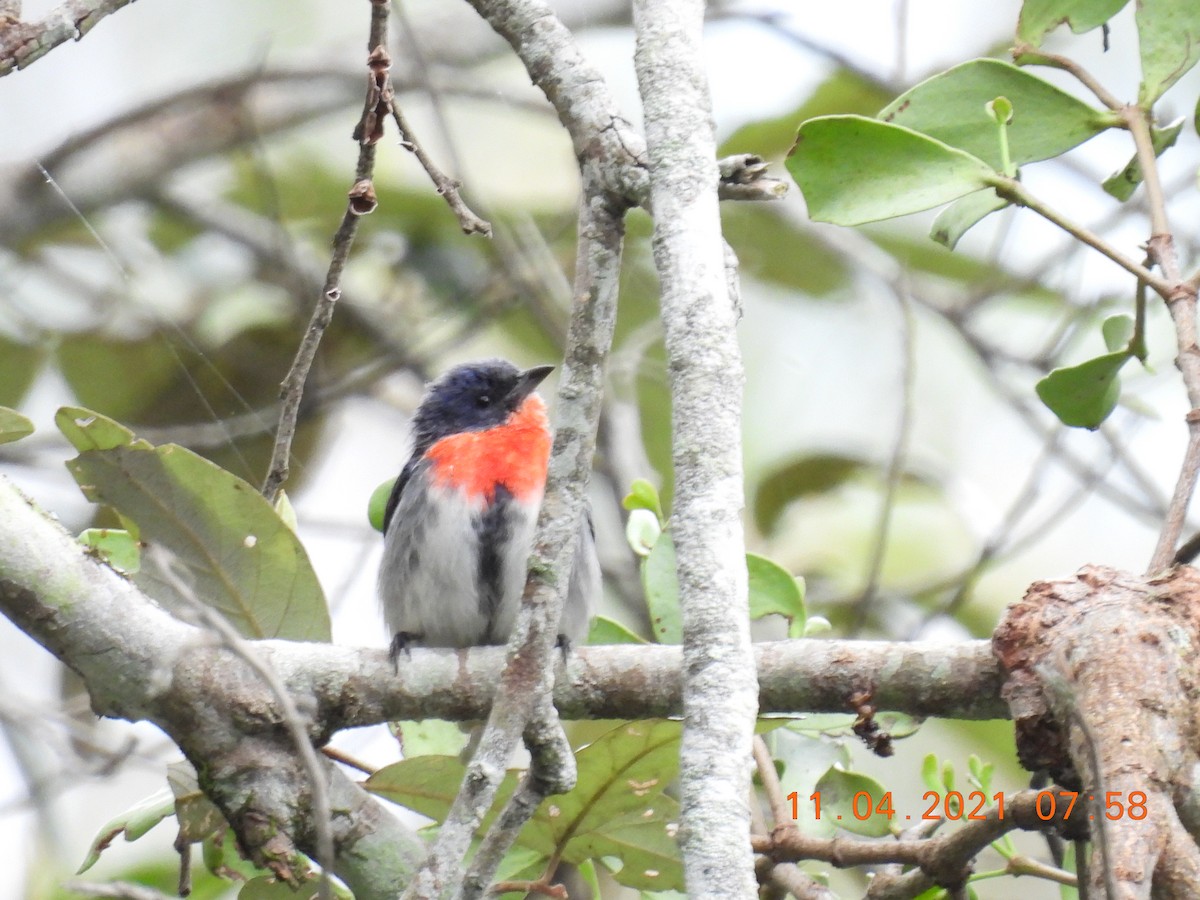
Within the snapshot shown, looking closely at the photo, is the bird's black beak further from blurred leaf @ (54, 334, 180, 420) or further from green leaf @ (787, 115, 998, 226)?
green leaf @ (787, 115, 998, 226)

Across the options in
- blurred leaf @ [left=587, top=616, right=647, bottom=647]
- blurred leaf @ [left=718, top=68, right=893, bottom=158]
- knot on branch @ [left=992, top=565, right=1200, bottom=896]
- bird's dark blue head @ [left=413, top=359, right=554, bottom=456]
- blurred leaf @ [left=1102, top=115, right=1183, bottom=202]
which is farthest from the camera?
blurred leaf @ [left=718, top=68, right=893, bottom=158]

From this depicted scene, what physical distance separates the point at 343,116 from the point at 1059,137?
3.79 meters

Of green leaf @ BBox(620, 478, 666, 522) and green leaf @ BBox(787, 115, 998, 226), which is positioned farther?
green leaf @ BBox(620, 478, 666, 522)

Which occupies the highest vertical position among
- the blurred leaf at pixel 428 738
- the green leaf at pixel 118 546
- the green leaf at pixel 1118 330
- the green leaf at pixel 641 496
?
the green leaf at pixel 1118 330

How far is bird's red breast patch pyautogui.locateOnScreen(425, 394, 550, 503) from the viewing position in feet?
13.1

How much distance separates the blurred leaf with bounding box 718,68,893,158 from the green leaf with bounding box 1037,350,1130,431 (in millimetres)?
3465

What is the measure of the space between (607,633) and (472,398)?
1780 millimetres

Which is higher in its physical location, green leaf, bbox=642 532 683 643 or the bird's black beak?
the bird's black beak

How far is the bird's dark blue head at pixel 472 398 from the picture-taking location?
177 inches

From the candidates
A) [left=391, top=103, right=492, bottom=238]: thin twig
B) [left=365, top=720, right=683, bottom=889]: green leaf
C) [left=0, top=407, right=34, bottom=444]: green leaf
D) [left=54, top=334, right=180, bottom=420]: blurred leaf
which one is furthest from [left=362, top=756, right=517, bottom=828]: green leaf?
Result: [left=54, top=334, right=180, bottom=420]: blurred leaf

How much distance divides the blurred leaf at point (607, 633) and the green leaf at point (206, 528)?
0.61m

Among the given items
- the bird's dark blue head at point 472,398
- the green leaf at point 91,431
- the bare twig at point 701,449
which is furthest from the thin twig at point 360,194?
the bird's dark blue head at point 472,398
